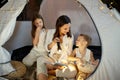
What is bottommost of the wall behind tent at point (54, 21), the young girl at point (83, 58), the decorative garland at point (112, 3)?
the young girl at point (83, 58)

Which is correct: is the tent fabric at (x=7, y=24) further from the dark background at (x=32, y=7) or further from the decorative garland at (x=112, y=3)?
the decorative garland at (x=112, y=3)

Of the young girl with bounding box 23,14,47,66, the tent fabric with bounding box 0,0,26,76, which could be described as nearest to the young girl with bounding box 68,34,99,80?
the young girl with bounding box 23,14,47,66

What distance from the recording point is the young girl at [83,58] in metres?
1.41

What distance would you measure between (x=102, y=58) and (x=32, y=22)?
44 centimetres

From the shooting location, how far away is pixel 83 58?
142 centimetres

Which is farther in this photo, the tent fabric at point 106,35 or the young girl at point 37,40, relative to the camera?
the young girl at point 37,40

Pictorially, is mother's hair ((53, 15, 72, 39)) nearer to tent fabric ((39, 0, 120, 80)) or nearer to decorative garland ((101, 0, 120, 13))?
tent fabric ((39, 0, 120, 80))

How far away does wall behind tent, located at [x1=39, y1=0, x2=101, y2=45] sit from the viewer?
55.4 inches

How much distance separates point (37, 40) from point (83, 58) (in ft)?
0.91

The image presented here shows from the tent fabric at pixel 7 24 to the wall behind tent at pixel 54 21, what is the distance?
85mm

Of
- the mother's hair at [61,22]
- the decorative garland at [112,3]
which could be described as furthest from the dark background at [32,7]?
the mother's hair at [61,22]

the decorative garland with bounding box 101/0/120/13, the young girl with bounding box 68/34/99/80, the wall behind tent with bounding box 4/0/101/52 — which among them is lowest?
the young girl with bounding box 68/34/99/80

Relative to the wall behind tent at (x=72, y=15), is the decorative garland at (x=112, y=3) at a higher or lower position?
higher

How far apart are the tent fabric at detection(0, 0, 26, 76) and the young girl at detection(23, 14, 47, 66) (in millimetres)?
100
